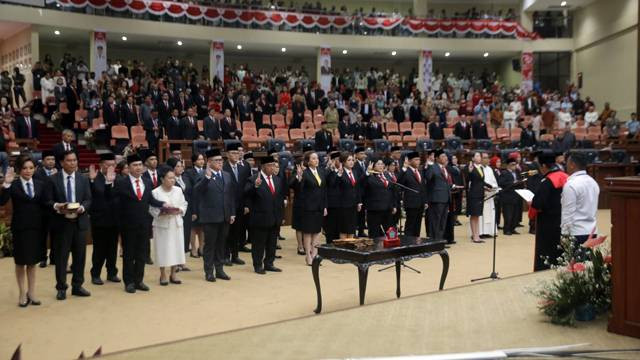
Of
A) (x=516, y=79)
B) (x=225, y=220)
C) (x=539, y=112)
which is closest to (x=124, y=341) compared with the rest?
(x=225, y=220)

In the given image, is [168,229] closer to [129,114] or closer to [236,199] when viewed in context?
[236,199]

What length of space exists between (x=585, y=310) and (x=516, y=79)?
29517 mm

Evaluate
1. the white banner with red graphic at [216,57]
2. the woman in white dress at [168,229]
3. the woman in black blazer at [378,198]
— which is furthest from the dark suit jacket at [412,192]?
the white banner with red graphic at [216,57]

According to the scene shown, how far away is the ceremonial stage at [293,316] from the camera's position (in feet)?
13.4

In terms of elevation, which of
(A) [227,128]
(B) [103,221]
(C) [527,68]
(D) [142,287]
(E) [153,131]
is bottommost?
(D) [142,287]

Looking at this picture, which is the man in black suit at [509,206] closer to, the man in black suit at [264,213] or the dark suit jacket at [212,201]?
the man in black suit at [264,213]

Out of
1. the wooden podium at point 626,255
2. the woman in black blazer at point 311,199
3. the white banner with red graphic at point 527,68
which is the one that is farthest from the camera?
the white banner with red graphic at point 527,68

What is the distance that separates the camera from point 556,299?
176 inches

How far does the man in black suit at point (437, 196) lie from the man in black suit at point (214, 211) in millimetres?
4311

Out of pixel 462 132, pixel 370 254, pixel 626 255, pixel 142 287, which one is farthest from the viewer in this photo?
pixel 462 132

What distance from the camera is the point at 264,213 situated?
9.84 metres

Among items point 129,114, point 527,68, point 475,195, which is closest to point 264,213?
point 475,195

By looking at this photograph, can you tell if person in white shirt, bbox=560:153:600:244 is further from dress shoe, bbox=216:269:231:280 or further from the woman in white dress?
the woman in white dress

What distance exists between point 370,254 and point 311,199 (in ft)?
11.1
